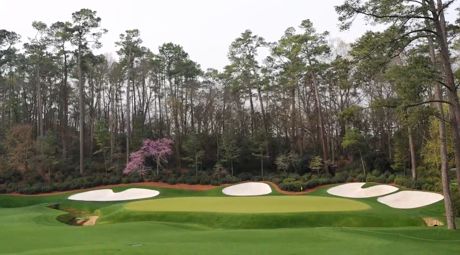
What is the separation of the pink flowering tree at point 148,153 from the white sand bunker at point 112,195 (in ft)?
22.5

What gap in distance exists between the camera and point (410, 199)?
23656mm

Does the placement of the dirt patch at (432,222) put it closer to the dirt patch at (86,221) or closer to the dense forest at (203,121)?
the dense forest at (203,121)

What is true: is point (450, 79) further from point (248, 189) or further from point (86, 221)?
point (248, 189)

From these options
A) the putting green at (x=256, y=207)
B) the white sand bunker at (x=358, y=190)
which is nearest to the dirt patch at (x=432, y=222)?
the putting green at (x=256, y=207)

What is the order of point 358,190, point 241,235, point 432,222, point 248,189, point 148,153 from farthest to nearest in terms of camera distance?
point 148,153, point 248,189, point 358,190, point 432,222, point 241,235

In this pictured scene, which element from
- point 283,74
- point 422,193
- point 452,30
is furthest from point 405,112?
point 283,74

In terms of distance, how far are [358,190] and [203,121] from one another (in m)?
24.8

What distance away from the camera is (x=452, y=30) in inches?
574

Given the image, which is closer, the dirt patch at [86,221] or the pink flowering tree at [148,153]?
the dirt patch at [86,221]

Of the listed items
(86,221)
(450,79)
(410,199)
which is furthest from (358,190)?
(450,79)

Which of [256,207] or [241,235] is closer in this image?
[241,235]

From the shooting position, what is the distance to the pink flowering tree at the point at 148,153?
1547 inches

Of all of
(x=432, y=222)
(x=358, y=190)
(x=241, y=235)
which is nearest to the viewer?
(x=241, y=235)

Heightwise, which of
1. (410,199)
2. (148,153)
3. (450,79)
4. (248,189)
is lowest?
(410,199)
